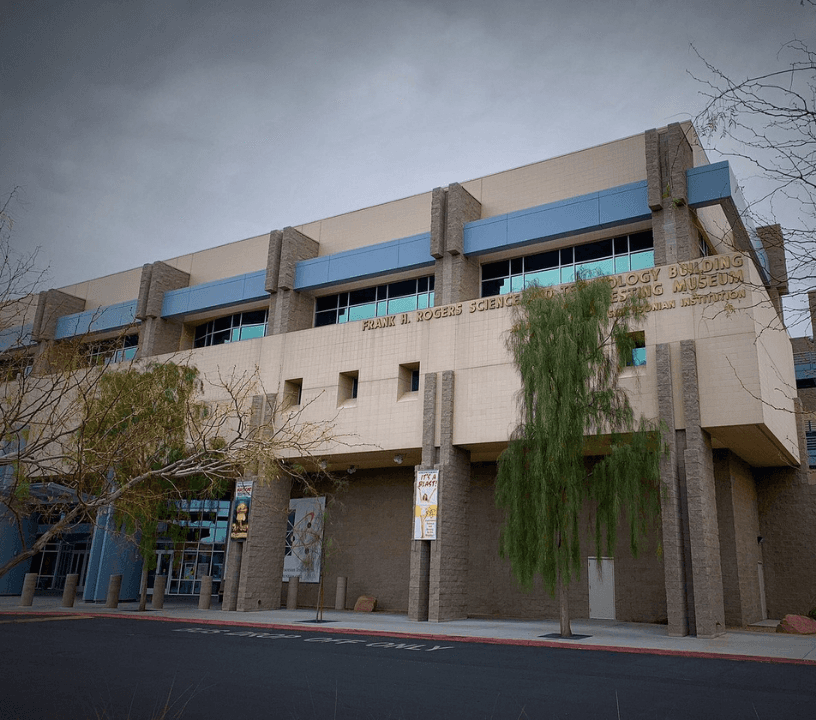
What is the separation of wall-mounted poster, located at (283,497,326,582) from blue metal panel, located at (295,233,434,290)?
9.74 m

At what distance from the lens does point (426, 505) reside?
78.6 ft

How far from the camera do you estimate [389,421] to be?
86.8 ft

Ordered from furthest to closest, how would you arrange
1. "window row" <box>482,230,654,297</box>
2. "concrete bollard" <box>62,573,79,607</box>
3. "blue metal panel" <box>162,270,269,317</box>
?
"blue metal panel" <box>162,270,269,317</box>, "concrete bollard" <box>62,573,79,607</box>, "window row" <box>482,230,654,297</box>

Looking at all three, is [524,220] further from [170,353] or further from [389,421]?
[170,353]

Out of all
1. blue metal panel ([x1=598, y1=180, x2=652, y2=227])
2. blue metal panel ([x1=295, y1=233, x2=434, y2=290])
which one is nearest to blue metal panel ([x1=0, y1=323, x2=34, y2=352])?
blue metal panel ([x1=295, y1=233, x2=434, y2=290])

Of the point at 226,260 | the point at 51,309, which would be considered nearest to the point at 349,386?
the point at 226,260

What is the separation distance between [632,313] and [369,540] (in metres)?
16.1

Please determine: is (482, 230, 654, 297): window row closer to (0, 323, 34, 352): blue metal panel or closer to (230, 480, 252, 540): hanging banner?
(230, 480, 252, 540): hanging banner

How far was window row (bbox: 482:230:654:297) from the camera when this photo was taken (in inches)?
998

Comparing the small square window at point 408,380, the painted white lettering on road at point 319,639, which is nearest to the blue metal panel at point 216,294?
the small square window at point 408,380

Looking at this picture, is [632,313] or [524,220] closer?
[632,313]

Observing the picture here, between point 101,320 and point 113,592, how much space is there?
15274 mm

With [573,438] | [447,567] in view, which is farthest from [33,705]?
[447,567]

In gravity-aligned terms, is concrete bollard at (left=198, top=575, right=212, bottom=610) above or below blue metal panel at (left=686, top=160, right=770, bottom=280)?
below
